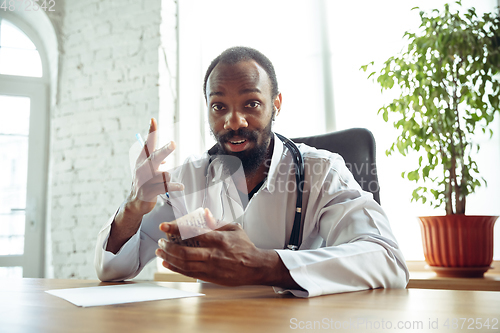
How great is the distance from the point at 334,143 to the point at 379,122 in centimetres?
99

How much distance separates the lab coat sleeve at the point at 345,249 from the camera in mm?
726

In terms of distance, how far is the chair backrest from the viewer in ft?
4.08

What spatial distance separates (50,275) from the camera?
2771mm

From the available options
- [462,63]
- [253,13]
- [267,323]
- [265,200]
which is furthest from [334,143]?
[253,13]

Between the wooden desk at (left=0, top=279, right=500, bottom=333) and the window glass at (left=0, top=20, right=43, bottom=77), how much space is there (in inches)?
111

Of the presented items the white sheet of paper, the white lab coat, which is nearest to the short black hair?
the white lab coat

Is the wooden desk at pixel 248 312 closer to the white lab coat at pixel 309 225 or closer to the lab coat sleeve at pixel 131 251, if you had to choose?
the white lab coat at pixel 309 225

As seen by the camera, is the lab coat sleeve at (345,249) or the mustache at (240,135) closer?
the lab coat sleeve at (345,249)

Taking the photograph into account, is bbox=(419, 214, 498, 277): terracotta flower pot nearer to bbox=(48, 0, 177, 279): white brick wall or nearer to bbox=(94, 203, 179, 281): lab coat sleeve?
bbox=(94, 203, 179, 281): lab coat sleeve

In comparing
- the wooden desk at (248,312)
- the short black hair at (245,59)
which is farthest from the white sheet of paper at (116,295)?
the short black hair at (245,59)

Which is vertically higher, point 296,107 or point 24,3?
point 24,3

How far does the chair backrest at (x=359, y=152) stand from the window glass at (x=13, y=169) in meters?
2.51

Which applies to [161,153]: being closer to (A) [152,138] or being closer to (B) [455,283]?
(A) [152,138]

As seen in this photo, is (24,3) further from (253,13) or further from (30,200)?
(253,13)
